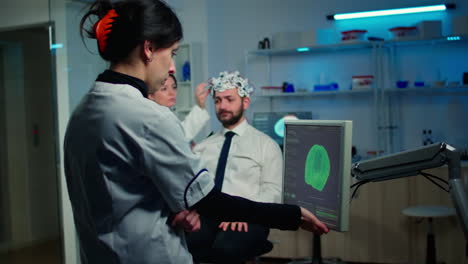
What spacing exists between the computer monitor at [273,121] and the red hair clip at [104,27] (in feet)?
11.9

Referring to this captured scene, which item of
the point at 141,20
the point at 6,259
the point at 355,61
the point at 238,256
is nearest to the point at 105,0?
the point at 141,20

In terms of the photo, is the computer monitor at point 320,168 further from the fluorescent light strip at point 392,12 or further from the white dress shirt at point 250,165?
the fluorescent light strip at point 392,12

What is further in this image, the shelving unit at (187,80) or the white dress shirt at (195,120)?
the shelving unit at (187,80)

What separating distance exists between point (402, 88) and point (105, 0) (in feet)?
12.5

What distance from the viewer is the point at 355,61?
5.21 meters

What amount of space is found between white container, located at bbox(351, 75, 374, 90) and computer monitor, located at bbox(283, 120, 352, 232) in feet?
9.04

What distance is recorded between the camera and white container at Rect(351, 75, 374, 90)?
15.9ft

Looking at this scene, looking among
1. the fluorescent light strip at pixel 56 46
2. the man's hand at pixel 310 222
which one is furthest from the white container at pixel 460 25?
the man's hand at pixel 310 222

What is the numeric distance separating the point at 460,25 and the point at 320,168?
3050 mm

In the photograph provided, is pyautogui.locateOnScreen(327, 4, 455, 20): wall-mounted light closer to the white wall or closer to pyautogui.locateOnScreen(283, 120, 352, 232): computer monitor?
the white wall

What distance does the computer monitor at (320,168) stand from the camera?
6.36ft

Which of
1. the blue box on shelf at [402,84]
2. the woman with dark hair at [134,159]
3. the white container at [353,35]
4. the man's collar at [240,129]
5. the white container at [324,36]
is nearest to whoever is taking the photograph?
the woman with dark hair at [134,159]

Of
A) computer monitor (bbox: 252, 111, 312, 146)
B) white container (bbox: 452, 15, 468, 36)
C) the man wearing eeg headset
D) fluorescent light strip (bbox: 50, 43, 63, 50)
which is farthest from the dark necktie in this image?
white container (bbox: 452, 15, 468, 36)

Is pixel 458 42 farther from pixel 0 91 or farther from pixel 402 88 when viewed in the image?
pixel 0 91
